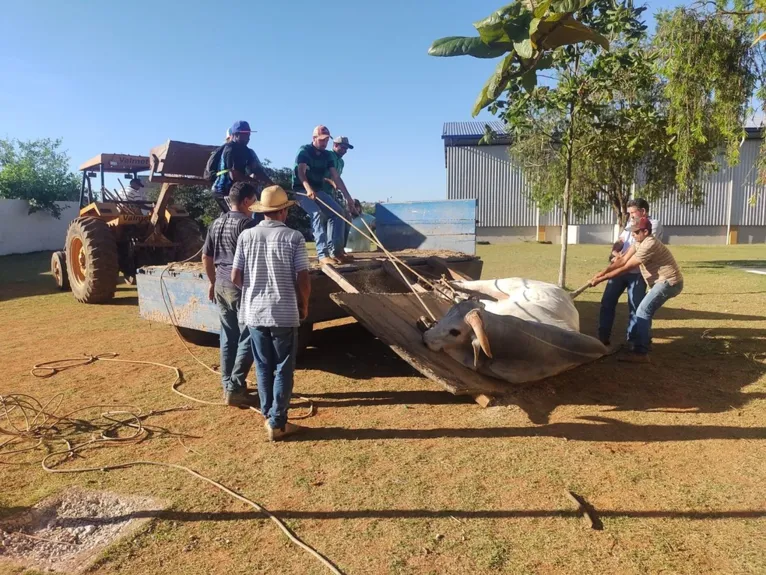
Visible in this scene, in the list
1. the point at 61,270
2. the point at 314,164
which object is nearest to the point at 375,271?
the point at 314,164

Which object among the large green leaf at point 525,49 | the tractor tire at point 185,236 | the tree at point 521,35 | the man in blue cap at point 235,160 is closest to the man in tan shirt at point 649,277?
the man in blue cap at point 235,160

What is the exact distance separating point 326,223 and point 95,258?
16.1 ft

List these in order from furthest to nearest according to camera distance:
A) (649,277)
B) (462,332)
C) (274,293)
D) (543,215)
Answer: (543,215)
(649,277)
(462,332)
(274,293)

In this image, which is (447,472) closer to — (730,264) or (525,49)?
(525,49)

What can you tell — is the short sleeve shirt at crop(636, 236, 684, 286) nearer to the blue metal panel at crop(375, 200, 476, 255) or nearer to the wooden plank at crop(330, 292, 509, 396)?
the wooden plank at crop(330, 292, 509, 396)

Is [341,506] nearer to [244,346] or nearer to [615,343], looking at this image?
[244,346]

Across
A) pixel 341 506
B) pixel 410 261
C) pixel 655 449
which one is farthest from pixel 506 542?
pixel 410 261

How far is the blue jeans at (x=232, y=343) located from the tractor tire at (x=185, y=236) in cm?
548

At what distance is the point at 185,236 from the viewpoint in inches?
→ 379

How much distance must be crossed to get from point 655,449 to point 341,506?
201 centimetres

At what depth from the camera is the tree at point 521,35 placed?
78.6 inches

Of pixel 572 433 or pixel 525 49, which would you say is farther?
pixel 572 433

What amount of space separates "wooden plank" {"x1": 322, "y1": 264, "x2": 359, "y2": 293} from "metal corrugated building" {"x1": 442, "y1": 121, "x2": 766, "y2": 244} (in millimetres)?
26064

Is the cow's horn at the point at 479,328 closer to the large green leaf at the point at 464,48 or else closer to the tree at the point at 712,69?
the large green leaf at the point at 464,48
